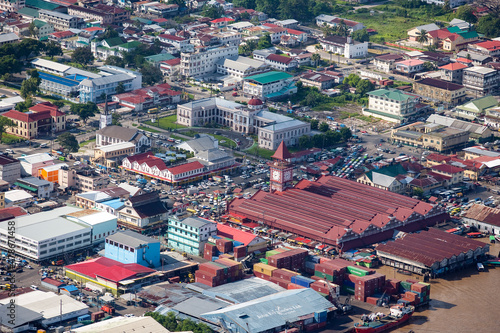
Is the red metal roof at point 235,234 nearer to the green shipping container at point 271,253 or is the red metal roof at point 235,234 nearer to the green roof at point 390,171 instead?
the green shipping container at point 271,253

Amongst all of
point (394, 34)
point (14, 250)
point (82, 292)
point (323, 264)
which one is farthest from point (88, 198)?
point (394, 34)

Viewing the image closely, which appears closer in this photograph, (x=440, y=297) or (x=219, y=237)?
(x=440, y=297)

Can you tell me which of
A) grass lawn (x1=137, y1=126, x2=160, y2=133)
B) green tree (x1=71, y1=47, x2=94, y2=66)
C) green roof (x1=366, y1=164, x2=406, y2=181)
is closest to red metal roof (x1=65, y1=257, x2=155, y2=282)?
green roof (x1=366, y1=164, x2=406, y2=181)

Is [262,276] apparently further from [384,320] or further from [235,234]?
[384,320]

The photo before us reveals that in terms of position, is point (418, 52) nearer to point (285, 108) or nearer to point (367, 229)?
point (285, 108)

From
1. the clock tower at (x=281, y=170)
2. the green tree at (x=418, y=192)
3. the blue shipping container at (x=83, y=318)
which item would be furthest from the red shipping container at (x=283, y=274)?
the green tree at (x=418, y=192)

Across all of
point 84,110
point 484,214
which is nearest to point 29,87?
point 84,110
